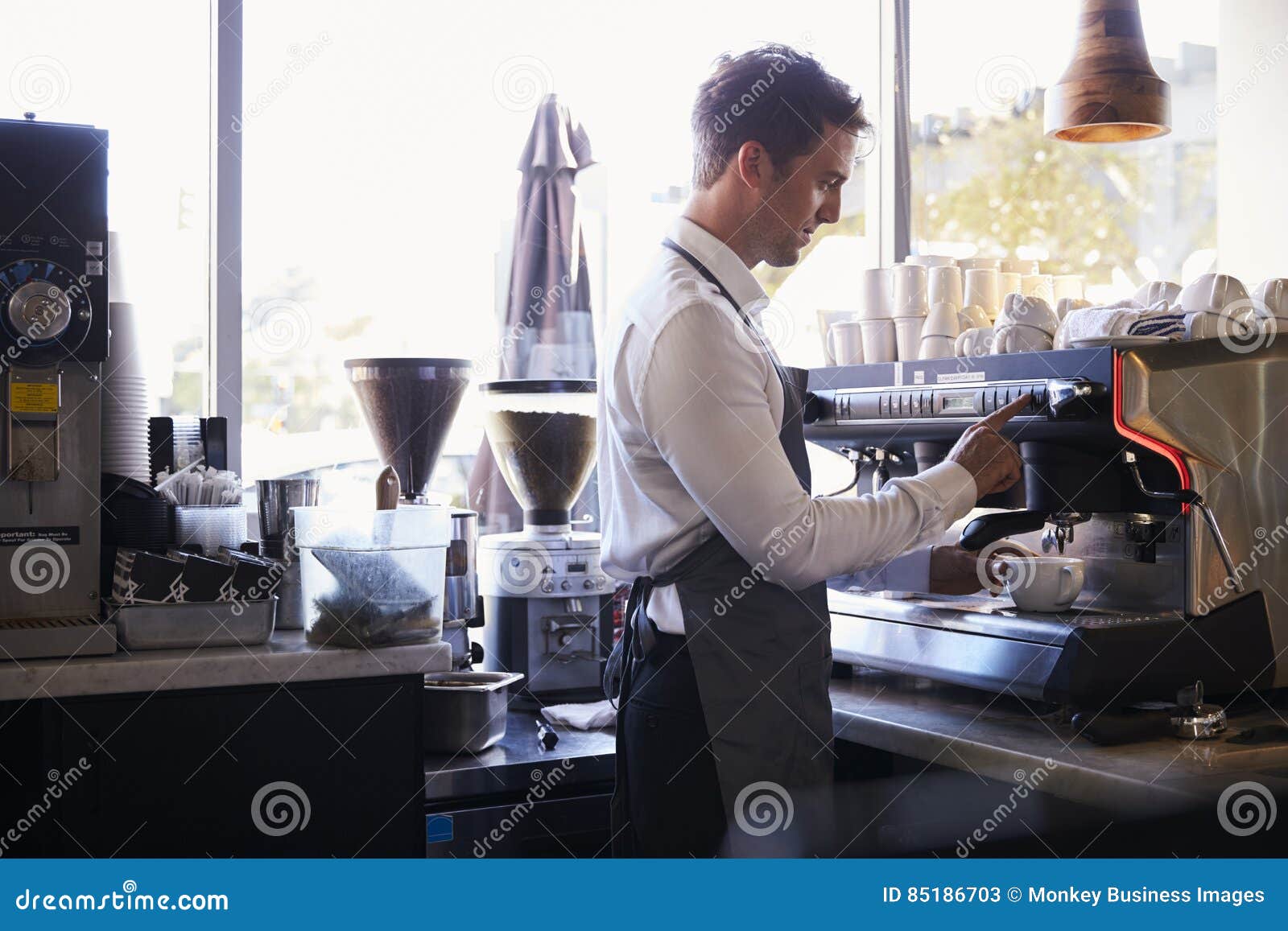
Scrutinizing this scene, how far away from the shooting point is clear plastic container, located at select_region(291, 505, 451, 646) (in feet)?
6.64

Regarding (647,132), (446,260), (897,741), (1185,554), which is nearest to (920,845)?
(897,741)

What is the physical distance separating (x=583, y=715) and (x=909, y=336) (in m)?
0.98

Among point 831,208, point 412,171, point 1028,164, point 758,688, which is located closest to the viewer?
point 758,688

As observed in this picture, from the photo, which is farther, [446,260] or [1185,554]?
[446,260]

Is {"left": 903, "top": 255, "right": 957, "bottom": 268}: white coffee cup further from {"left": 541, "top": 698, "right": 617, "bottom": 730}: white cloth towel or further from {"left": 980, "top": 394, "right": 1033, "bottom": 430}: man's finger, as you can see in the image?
{"left": 541, "top": 698, "right": 617, "bottom": 730}: white cloth towel

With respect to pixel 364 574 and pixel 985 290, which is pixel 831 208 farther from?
pixel 364 574

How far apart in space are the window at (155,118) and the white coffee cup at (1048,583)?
1968 mm

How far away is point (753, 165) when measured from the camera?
5.40 feet

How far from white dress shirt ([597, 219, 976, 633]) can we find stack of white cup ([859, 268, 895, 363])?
2.49 feet

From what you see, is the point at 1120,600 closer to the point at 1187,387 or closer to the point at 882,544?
the point at 1187,387

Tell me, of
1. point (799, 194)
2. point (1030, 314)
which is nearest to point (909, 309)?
point (1030, 314)

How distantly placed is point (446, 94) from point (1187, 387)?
82.4 inches

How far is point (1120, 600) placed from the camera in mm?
2029

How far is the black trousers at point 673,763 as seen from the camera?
1638mm
